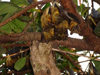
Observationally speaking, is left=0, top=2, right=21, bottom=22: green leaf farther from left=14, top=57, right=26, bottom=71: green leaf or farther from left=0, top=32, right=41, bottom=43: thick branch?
left=14, top=57, right=26, bottom=71: green leaf

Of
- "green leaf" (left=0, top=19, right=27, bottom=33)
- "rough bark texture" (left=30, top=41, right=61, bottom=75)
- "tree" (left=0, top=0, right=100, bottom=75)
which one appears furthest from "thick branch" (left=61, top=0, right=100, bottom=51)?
"green leaf" (left=0, top=19, right=27, bottom=33)

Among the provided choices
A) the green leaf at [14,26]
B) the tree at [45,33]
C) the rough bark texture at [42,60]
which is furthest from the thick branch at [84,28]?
the green leaf at [14,26]

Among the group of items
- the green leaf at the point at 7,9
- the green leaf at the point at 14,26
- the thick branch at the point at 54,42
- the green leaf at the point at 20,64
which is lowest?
the green leaf at the point at 20,64

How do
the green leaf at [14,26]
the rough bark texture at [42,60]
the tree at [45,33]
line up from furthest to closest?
the green leaf at [14,26] → the rough bark texture at [42,60] → the tree at [45,33]

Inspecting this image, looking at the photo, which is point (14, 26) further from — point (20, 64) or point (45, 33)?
point (45, 33)

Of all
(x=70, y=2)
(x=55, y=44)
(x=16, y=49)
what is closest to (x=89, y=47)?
(x=55, y=44)

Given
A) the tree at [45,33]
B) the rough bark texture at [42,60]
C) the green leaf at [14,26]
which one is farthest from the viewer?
the green leaf at [14,26]

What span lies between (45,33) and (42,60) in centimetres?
19

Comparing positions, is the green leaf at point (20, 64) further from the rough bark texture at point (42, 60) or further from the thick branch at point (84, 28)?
the thick branch at point (84, 28)

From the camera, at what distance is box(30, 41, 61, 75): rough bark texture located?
79 cm

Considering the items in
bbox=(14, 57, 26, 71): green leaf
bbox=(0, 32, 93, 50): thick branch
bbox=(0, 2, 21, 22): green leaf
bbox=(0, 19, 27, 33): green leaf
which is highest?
bbox=(0, 2, 21, 22): green leaf

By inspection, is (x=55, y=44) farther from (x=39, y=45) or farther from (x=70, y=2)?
(x=70, y=2)

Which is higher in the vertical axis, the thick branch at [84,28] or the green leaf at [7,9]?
the green leaf at [7,9]

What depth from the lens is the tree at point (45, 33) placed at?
0.63 metres
